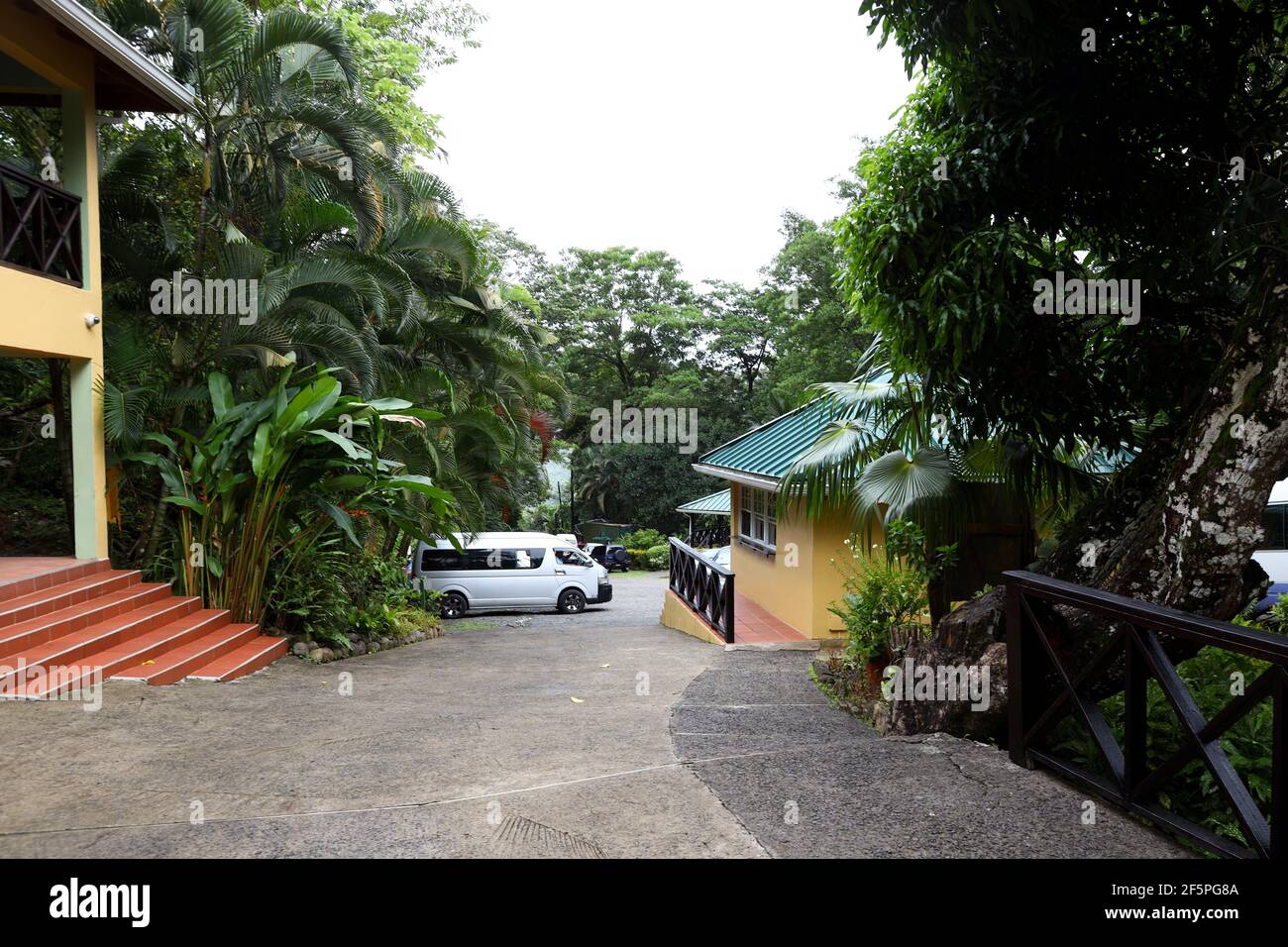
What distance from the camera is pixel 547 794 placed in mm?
4289

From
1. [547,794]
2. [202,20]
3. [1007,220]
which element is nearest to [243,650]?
[547,794]

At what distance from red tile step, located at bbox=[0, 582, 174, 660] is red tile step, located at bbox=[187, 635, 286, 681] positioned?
982 millimetres

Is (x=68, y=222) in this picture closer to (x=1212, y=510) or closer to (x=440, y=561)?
(x=1212, y=510)

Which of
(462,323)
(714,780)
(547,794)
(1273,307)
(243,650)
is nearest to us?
(547,794)

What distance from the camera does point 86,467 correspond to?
9.16 meters

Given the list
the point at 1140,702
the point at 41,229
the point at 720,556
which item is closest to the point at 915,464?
the point at 1140,702

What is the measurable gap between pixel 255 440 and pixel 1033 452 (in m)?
7.18

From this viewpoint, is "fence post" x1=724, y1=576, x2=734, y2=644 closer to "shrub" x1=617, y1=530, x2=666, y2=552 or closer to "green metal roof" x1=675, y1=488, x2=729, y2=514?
"green metal roof" x1=675, y1=488, x2=729, y2=514

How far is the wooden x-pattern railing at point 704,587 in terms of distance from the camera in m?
12.2

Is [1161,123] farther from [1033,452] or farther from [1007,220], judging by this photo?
[1033,452]

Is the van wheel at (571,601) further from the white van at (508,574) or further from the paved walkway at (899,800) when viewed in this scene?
the paved walkway at (899,800)

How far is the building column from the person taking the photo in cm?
912

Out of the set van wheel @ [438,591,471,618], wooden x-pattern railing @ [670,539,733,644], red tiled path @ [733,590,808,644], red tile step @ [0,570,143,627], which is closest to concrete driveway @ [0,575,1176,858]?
red tile step @ [0,570,143,627]

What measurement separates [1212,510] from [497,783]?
399 cm
